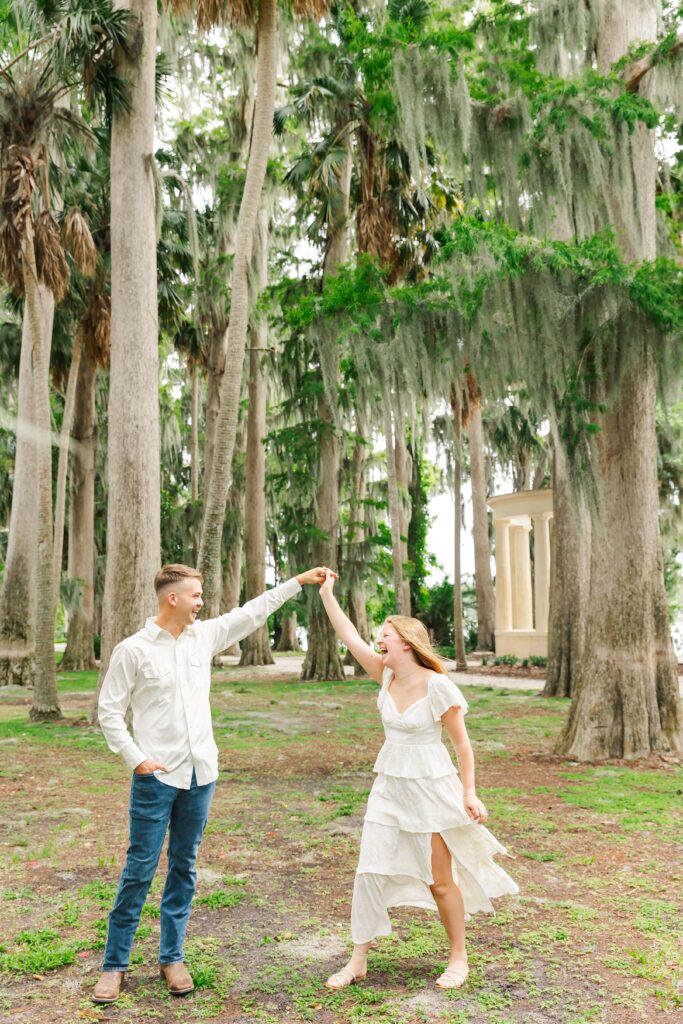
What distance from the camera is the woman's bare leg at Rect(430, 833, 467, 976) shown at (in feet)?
11.3

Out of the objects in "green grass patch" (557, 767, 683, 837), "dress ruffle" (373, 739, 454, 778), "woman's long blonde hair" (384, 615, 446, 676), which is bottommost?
"green grass patch" (557, 767, 683, 837)

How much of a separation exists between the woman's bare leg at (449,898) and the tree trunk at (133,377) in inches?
276

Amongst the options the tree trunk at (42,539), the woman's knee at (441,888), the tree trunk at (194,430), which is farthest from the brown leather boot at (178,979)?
the tree trunk at (194,430)

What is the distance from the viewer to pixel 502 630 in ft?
72.5

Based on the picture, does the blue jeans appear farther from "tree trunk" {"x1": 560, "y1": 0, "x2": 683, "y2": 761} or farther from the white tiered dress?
"tree trunk" {"x1": 560, "y1": 0, "x2": 683, "y2": 761}

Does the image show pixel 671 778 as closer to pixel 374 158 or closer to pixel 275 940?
pixel 275 940

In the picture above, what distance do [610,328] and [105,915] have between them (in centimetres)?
592

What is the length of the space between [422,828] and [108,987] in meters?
1.25

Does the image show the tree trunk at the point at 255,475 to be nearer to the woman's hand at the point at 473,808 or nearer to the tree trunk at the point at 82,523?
the tree trunk at the point at 82,523

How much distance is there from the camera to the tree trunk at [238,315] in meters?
8.67

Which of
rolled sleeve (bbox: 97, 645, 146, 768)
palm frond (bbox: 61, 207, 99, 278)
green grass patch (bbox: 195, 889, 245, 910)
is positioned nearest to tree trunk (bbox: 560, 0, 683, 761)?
green grass patch (bbox: 195, 889, 245, 910)

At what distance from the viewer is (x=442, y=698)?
3.49 meters

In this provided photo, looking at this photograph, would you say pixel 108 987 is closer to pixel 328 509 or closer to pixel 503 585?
pixel 328 509

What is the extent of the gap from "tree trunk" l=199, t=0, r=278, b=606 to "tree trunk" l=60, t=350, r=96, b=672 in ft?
37.3
